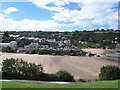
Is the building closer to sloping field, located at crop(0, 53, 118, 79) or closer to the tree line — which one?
sloping field, located at crop(0, 53, 118, 79)

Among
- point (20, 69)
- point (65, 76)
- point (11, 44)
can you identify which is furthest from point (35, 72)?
point (11, 44)

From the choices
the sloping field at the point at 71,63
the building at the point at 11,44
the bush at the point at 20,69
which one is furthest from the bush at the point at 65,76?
the building at the point at 11,44

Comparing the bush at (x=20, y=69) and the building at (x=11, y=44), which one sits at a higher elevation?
the building at (x=11, y=44)

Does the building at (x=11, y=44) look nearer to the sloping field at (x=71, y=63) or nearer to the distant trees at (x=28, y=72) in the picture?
the sloping field at (x=71, y=63)

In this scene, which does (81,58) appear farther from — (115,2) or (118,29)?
(115,2)

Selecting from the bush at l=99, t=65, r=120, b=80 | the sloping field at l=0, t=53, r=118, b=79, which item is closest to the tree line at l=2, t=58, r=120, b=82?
the bush at l=99, t=65, r=120, b=80

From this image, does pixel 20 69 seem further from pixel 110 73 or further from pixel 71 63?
pixel 110 73

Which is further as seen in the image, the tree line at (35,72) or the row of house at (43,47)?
the row of house at (43,47)

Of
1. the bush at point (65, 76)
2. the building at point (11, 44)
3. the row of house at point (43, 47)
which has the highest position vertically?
the building at point (11, 44)
